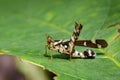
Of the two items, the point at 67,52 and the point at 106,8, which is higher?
the point at 106,8

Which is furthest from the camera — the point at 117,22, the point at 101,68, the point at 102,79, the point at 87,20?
the point at 87,20

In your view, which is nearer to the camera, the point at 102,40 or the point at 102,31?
the point at 102,40

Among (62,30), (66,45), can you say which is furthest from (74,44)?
(62,30)

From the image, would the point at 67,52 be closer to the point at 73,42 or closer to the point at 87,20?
the point at 73,42

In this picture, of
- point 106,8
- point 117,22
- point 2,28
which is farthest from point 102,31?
point 2,28

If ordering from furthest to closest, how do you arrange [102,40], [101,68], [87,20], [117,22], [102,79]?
[87,20]
[117,22]
[102,40]
[101,68]
[102,79]

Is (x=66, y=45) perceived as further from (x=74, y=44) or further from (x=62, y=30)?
(x=62, y=30)
